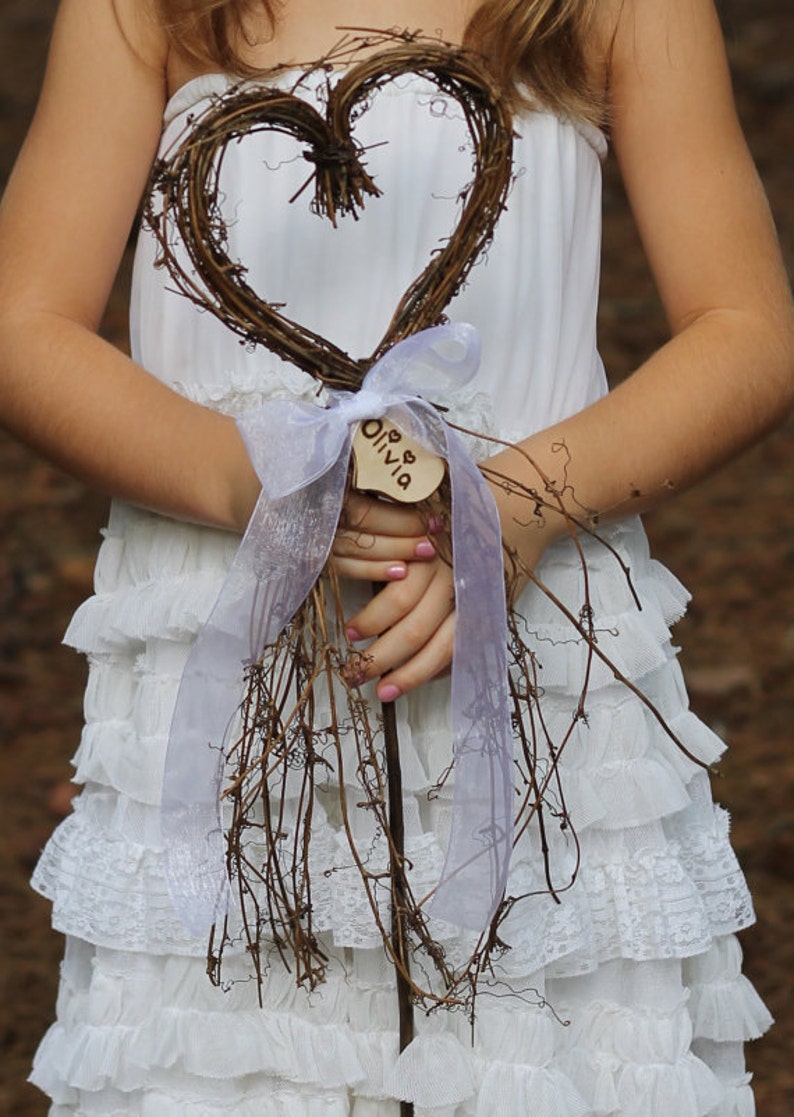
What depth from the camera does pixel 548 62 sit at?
4.87 ft

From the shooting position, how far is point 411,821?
1.43 m

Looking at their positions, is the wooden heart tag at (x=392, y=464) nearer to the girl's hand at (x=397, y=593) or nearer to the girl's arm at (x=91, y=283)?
the girl's hand at (x=397, y=593)

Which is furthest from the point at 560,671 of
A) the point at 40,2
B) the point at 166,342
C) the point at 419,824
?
the point at 40,2

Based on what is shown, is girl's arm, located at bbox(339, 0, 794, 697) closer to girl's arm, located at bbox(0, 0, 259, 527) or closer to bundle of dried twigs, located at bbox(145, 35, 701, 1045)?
bundle of dried twigs, located at bbox(145, 35, 701, 1045)

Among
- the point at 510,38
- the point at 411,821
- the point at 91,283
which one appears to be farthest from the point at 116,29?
the point at 411,821

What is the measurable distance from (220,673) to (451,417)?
0.31 m

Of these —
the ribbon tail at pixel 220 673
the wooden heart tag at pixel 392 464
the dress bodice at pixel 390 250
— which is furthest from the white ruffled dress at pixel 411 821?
the wooden heart tag at pixel 392 464

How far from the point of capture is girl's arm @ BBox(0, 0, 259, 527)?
4.57 feet

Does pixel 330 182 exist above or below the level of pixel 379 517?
above

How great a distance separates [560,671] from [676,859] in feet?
0.63

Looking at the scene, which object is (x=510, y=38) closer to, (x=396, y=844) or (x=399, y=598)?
(x=399, y=598)

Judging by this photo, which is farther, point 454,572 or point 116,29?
point 116,29

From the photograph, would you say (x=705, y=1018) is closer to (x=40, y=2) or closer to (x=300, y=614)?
(x=300, y=614)

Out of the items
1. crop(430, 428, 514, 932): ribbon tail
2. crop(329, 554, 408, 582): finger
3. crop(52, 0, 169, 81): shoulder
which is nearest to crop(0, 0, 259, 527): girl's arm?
crop(52, 0, 169, 81): shoulder
